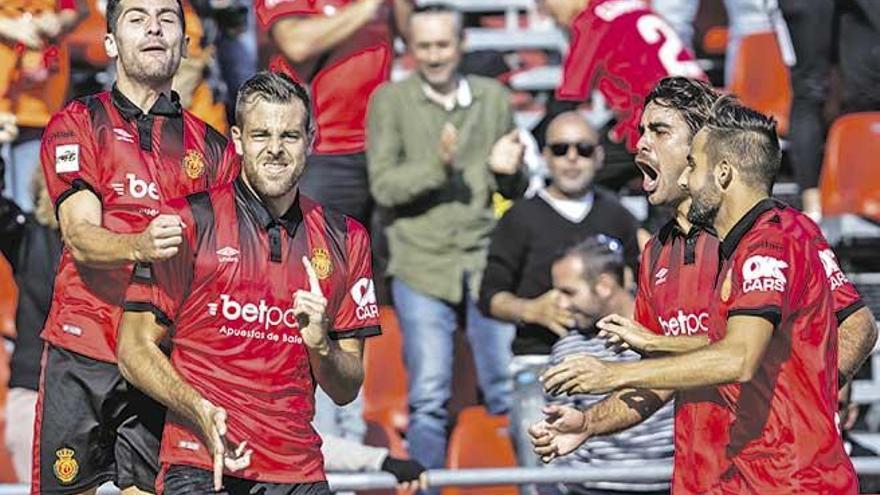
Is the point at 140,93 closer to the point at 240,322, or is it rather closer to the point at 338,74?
the point at 240,322

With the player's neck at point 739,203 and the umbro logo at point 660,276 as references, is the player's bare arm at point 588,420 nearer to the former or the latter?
the umbro logo at point 660,276

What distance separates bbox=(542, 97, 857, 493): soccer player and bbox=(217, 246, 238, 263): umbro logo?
3.48 feet

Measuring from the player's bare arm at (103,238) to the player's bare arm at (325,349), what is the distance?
404mm

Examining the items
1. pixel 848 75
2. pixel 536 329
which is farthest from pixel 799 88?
pixel 536 329

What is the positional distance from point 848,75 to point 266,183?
4.62 metres

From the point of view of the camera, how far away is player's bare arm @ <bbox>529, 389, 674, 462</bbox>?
5.58 m

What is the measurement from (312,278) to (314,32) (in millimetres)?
3062

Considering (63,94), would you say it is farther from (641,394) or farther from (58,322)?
(641,394)

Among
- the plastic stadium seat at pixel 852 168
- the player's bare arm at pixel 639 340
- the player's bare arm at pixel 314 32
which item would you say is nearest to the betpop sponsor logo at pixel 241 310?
the player's bare arm at pixel 639 340

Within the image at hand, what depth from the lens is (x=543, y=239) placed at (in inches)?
321

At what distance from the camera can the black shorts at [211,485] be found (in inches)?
222

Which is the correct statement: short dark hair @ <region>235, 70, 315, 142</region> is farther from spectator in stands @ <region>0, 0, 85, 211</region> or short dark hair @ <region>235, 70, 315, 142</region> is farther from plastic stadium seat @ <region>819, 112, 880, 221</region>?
plastic stadium seat @ <region>819, 112, 880, 221</region>

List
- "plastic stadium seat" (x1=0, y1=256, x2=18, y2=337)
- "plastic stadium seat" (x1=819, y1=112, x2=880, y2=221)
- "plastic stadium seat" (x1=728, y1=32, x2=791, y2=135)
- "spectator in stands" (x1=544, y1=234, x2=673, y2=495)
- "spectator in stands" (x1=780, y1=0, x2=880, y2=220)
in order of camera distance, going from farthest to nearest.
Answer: "plastic stadium seat" (x1=728, y1=32, x2=791, y2=135), "plastic stadium seat" (x1=819, y1=112, x2=880, y2=221), "spectator in stands" (x1=780, y1=0, x2=880, y2=220), "plastic stadium seat" (x1=0, y1=256, x2=18, y2=337), "spectator in stands" (x1=544, y1=234, x2=673, y2=495)

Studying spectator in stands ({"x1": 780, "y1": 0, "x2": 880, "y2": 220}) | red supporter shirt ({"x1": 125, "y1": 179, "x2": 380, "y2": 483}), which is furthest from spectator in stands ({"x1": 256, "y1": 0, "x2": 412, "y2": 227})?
red supporter shirt ({"x1": 125, "y1": 179, "x2": 380, "y2": 483})
